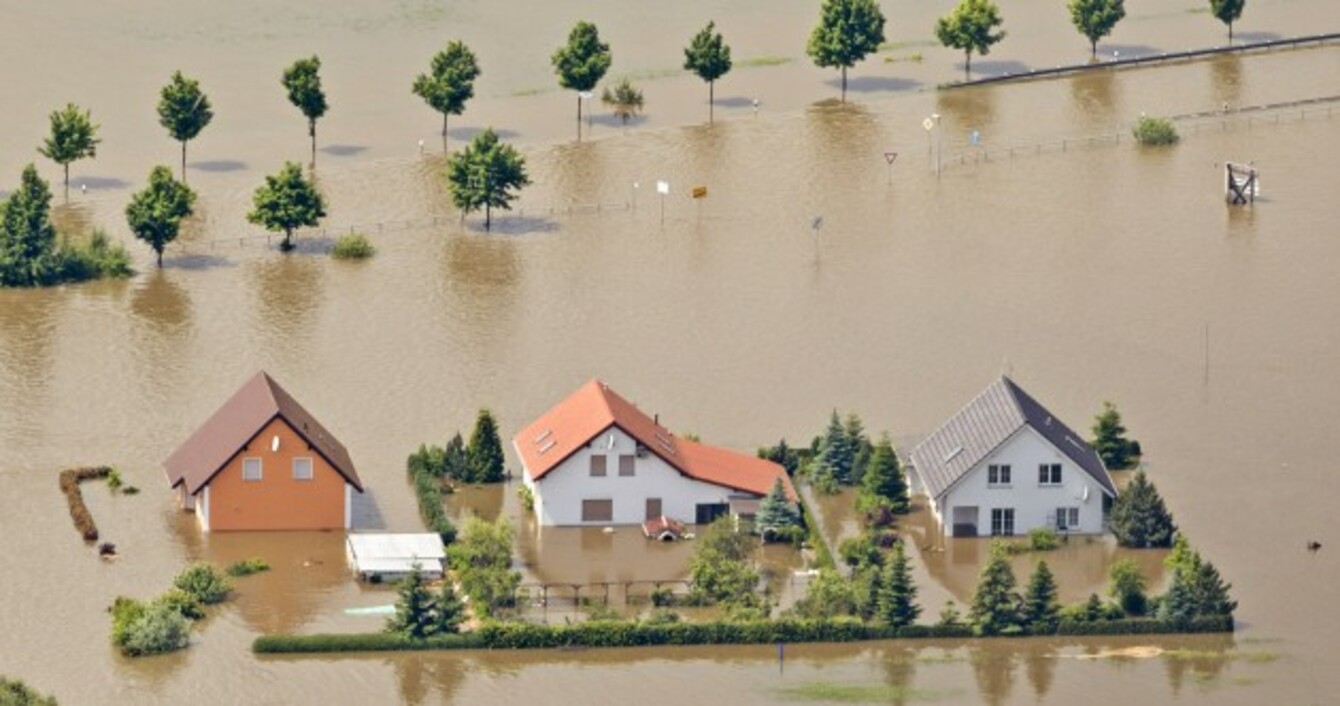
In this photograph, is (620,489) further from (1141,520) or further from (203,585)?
(1141,520)

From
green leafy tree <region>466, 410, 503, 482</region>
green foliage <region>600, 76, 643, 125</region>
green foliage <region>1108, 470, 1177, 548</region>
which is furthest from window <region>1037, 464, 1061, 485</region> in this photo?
green foliage <region>600, 76, 643, 125</region>

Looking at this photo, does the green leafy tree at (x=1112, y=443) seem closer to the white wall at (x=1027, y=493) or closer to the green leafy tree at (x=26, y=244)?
the white wall at (x=1027, y=493)

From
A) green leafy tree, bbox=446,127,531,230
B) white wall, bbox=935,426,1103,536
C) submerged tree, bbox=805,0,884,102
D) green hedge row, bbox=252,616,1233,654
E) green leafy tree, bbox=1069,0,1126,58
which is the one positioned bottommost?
green hedge row, bbox=252,616,1233,654

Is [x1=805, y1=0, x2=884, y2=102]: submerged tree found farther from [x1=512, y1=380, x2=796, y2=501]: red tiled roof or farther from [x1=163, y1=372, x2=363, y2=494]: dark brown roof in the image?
[x1=163, y1=372, x2=363, y2=494]: dark brown roof

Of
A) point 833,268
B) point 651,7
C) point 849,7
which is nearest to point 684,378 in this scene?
point 833,268

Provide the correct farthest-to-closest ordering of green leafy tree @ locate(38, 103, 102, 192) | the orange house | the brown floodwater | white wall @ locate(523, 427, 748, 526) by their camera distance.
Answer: green leafy tree @ locate(38, 103, 102, 192)
white wall @ locate(523, 427, 748, 526)
the orange house
the brown floodwater

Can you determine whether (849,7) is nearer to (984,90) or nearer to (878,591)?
(984,90)

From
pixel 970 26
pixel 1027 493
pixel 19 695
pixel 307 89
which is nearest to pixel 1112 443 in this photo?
pixel 1027 493
